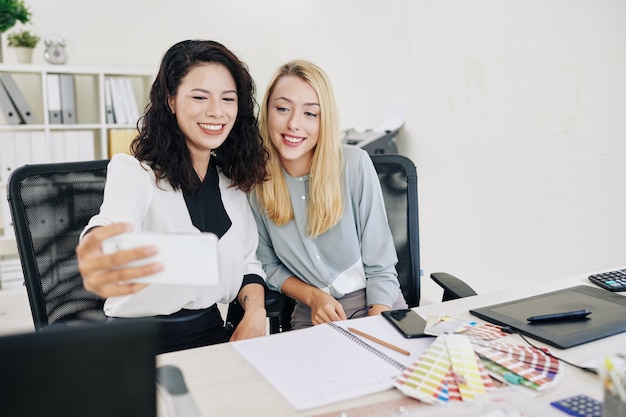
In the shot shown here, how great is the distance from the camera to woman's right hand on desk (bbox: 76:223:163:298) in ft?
2.15

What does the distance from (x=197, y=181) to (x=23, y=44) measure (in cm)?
257

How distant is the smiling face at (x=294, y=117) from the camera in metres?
1.51

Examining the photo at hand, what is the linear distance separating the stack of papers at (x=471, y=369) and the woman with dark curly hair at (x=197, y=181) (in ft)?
1.69

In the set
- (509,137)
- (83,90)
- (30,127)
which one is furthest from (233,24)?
(509,137)

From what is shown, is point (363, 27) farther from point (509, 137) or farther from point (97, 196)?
point (97, 196)

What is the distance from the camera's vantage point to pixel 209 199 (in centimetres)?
140

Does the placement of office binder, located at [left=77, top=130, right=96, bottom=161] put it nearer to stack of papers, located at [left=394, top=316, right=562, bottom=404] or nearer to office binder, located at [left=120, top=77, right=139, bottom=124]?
office binder, located at [left=120, top=77, right=139, bottom=124]

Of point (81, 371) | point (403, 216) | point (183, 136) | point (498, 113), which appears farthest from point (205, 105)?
point (498, 113)

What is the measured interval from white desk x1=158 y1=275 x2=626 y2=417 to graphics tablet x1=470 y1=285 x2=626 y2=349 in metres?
0.02

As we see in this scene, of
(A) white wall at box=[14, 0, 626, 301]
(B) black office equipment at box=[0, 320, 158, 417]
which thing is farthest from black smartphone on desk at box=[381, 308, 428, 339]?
(A) white wall at box=[14, 0, 626, 301]

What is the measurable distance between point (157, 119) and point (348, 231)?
0.58m

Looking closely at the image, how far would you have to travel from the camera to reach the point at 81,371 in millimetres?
447

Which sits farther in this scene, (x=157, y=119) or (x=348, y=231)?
(x=348, y=231)

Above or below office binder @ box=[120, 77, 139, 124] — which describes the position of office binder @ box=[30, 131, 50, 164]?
below
